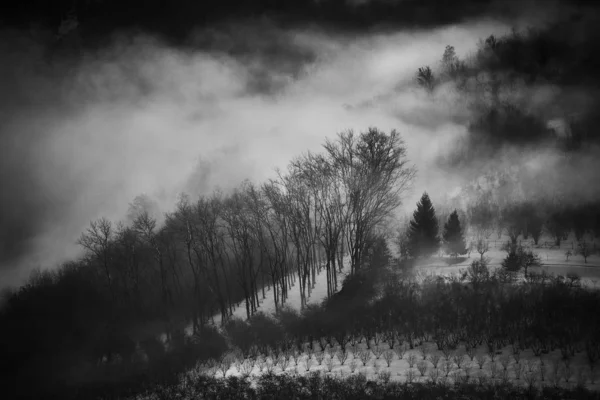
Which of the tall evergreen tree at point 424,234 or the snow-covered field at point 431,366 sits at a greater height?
the tall evergreen tree at point 424,234

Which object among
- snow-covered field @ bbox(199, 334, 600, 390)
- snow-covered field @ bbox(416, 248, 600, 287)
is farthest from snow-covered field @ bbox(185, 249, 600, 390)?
snow-covered field @ bbox(416, 248, 600, 287)

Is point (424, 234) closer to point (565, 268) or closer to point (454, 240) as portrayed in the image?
point (454, 240)

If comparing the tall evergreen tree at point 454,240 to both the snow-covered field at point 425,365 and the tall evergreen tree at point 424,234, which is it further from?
the snow-covered field at point 425,365

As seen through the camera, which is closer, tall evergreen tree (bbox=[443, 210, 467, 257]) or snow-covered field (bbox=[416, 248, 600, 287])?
snow-covered field (bbox=[416, 248, 600, 287])

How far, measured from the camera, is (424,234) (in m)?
35.2

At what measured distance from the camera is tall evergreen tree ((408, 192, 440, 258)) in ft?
110

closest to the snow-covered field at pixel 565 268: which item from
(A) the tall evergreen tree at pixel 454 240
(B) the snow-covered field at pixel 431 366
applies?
(A) the tall evergreen tree at pixel 454 240

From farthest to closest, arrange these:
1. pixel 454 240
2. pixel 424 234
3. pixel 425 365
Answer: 1. pixel 454 240
2. pixel 424 234
3. pixel 425 365

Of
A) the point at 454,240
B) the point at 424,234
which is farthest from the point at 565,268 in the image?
the point at 424,234

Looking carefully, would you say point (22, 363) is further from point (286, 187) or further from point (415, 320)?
point (415, 320)

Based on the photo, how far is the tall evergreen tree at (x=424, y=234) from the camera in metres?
33.5

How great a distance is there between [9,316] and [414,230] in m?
54.0

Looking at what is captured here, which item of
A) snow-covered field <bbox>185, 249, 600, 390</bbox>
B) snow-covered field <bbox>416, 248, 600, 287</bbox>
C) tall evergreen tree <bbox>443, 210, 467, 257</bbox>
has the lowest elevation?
snow-covered field <bbox>185, 249, 600, 390</bbox>

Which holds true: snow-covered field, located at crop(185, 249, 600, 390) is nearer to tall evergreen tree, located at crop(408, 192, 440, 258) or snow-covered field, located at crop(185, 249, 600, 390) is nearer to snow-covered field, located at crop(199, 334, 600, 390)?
snow-covered field, located at crop(199, 334, 600, 390)
